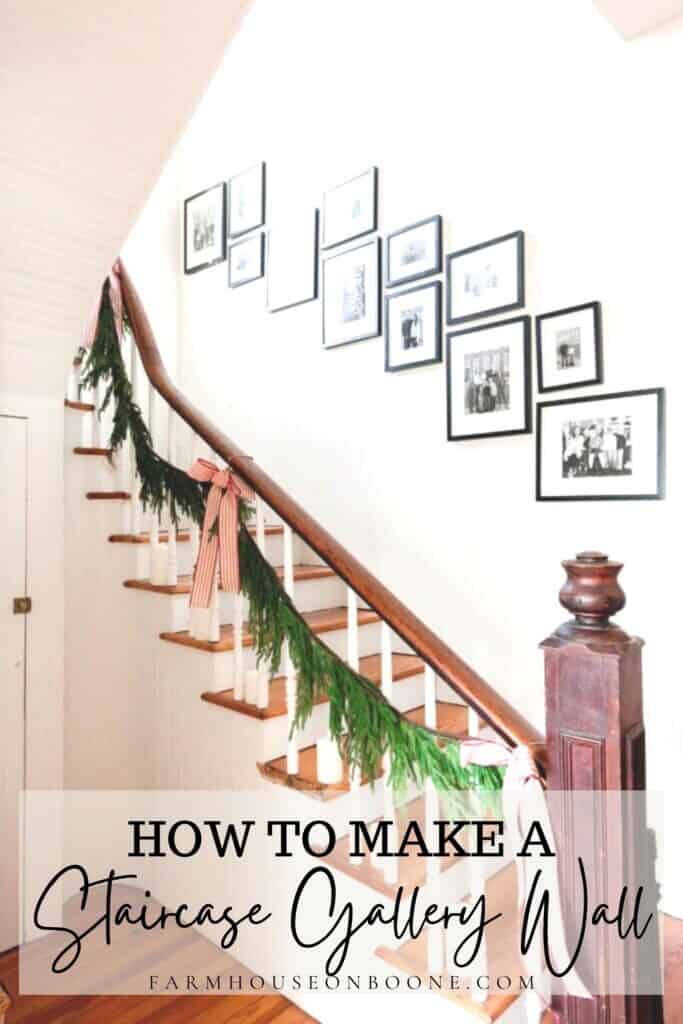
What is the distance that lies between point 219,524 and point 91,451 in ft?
2.61

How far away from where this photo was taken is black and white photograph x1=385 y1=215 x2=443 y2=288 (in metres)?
2.45

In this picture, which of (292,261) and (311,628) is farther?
(292,261)

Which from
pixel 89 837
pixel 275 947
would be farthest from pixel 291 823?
pixel 89 837

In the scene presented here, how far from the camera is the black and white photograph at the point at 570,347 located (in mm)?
2002

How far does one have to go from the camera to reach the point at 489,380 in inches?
89.4

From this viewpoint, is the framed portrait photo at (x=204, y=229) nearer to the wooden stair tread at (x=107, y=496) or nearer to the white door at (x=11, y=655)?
the wooden stair tread at (x=107, y=496)

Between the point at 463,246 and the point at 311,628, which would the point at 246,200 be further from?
the point at 311,628

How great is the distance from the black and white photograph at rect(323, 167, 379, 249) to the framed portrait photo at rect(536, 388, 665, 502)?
123cm

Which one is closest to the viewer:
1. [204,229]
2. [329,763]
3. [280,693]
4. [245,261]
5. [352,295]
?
[329,763]

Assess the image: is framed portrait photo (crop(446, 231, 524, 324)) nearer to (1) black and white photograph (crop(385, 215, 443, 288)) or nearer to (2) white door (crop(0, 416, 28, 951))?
(1) black and white photograph (crop(385, 215, 443, 288))

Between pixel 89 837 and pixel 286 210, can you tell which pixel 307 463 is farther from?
pixel 89 837

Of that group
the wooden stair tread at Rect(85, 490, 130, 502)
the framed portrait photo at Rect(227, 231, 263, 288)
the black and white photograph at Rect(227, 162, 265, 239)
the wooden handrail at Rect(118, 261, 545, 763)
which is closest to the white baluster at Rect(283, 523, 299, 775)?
the wooden handrail at Rect(118, 261, 545, 763)

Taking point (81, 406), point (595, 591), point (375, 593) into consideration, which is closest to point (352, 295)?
point (81, 406)

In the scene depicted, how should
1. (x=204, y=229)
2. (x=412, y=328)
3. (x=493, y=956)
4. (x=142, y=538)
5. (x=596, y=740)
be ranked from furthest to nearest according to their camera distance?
(x=204, y=229) → (x=412, y=328) → (x=142, y=538) → (x=493, y=956) → (x=596, y=740)
